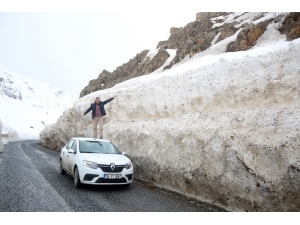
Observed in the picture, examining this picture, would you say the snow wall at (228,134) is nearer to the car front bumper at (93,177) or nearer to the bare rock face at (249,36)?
the car front bumper at (93,177)

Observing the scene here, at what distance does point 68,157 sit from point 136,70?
35.4m

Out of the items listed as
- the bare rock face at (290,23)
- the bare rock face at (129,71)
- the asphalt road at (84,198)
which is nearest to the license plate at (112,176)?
the asphalt road at (84,198)

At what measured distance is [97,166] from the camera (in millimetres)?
6980

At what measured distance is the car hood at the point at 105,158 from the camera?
23.5 ft

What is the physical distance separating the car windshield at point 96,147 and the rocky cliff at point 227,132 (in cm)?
160

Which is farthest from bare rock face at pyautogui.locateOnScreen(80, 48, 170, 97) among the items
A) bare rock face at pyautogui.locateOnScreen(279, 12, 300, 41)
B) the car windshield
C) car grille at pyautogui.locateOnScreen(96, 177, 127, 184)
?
car grille at pyautogui.locateOnScreen(96, 177, 127, 184)

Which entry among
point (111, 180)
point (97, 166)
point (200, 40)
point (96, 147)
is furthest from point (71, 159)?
point (200, 40)

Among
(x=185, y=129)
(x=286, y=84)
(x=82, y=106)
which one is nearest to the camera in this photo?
(x=286, y=84)

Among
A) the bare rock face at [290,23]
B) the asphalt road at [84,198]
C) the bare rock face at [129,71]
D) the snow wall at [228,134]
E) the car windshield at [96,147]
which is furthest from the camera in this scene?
the bare rock face at [129,71]

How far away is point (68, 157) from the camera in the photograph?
28.2 ft

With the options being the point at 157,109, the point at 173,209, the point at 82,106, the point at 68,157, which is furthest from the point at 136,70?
the point at 173,209

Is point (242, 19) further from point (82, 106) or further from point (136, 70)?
point (82, 106)

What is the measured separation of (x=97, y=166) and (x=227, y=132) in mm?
4098

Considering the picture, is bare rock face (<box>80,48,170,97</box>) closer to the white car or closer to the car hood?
the white car
